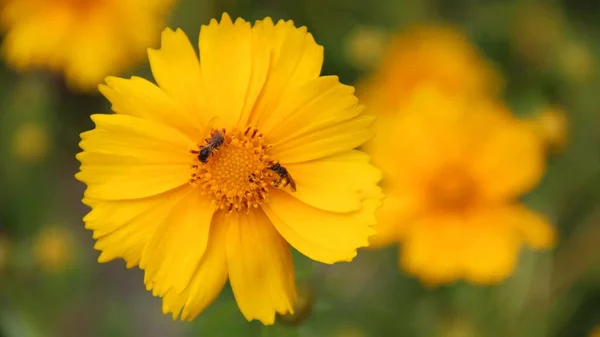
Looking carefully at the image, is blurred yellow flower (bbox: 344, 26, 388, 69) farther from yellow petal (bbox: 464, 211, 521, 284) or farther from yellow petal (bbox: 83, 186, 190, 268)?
yellow petal (bbox: 83, 186, 190, 268)

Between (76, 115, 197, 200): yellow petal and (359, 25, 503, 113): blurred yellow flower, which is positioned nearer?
(76, 115, 197, 200): yellow petal

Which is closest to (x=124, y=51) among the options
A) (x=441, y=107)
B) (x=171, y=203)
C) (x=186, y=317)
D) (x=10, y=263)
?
(x=10, y=263)

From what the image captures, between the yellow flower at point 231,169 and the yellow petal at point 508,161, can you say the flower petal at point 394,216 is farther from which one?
the yellow flower at point 231,169

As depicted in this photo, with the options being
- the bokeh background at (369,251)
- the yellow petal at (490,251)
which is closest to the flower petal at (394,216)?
the yellow petal at (490,251)

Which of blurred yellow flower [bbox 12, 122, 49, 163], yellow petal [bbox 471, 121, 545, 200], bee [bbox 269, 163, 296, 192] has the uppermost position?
bee [bbox 269, 163, 296, 192]

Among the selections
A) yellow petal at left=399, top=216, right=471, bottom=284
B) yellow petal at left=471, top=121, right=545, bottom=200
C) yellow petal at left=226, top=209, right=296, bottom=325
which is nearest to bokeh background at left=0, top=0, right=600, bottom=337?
yellow petal at left=471, top=121, right=545, bottom=200

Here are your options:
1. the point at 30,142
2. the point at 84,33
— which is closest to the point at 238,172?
the point at 84,33
